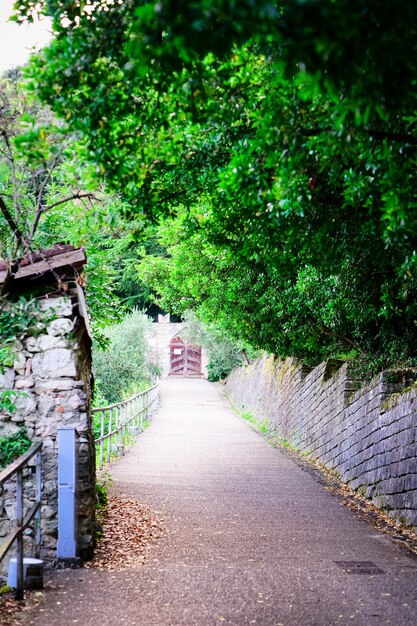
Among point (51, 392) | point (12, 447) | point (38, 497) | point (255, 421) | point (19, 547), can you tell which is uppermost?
point (51, 392)

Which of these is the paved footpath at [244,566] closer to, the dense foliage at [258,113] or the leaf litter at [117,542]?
the leaf litter at [117,542]

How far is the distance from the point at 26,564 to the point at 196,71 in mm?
3965

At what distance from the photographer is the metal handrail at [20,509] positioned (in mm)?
5023

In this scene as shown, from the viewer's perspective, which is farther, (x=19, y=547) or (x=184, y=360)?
(x=184, y=360)

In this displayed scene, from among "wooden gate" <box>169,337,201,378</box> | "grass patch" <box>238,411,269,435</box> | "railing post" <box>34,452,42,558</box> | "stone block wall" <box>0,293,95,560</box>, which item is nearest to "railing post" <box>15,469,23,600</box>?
"railing post" <box>34,452,42,558</box>

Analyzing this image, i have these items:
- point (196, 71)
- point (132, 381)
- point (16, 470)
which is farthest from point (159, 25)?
point (132, 381)

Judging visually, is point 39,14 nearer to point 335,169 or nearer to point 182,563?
point 335,169

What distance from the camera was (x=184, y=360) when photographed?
54.1m

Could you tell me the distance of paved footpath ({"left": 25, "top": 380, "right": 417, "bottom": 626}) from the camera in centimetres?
518

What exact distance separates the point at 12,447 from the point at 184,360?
47718 mm

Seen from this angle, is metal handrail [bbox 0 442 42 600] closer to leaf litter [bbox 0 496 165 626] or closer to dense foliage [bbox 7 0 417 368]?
leaf litter [bbox 0 496 165 626]

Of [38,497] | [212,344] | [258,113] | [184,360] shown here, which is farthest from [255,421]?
[184,360]

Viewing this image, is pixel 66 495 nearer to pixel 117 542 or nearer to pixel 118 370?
pixel 117 542

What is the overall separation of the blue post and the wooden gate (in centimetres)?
4748
